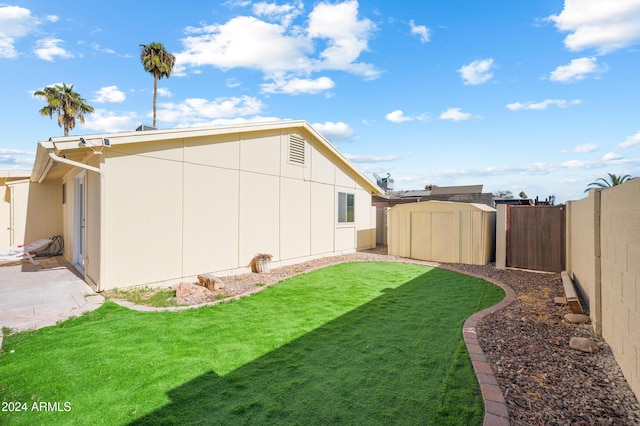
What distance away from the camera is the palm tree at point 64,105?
2133 centimetres

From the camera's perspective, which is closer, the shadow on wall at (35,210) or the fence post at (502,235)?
the fence post at (502,235)

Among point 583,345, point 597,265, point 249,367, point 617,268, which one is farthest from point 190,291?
point 597,265

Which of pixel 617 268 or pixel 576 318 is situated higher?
pixel 617 268

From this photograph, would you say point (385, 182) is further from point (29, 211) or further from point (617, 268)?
point (617, 268)

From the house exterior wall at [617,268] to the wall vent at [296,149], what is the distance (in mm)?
7772

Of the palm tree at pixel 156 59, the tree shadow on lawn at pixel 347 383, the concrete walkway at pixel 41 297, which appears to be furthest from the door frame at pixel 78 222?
the palm tree at pixel 156 59

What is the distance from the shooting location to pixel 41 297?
18.7ft

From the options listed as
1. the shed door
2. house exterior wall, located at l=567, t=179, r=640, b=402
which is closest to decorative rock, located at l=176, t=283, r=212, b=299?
house exterior wall, located at l=567, t=179, r=640, b=402

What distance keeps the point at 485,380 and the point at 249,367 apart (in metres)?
2.46

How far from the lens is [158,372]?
319cm

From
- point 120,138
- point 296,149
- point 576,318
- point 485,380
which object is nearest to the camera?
point 485,380

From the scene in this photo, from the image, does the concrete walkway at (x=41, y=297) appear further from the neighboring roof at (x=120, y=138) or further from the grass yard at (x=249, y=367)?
the neighboring roof at (x=120, y=138)

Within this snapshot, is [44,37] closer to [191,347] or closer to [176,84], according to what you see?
[191,347]

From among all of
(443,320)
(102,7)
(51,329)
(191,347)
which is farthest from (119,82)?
(443,320)
